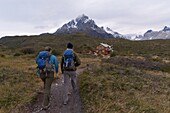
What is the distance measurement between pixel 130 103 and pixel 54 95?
3.63 metres

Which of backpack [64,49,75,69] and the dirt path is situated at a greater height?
backpack [64,49,75,69]

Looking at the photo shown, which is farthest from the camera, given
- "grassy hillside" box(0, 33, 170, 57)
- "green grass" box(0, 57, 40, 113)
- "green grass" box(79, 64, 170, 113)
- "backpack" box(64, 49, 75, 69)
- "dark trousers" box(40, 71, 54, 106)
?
"grassy hillside" box(0, 33, 170, 57)

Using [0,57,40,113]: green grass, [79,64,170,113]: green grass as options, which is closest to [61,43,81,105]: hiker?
[79,64,170,113]: green grass

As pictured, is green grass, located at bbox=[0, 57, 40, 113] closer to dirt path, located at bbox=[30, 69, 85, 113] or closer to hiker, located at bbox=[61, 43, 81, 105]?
dirt path, located at bbox=[30, 69, 85, 113]

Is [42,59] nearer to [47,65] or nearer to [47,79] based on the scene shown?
[47,65]

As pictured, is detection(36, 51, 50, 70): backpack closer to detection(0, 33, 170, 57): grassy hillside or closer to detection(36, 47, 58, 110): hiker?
detection(36, 47, 58, 110): hiker

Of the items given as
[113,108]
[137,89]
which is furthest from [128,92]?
[113,108]

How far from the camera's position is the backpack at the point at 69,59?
9.43 m

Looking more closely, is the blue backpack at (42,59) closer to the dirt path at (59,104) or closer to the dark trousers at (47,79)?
Answer: the dark trousers at (47,79)

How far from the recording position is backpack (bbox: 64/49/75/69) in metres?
9.43

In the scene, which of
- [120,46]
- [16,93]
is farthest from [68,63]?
[120,46]

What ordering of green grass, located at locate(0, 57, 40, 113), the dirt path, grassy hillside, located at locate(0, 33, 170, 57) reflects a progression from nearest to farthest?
1. the dirt path
2. green grass, located at locate(0, 57, 40, 113)
3. grassy hillside, located at locate(0, 33, 170, 57)

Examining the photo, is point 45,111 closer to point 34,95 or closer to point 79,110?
point 79,110

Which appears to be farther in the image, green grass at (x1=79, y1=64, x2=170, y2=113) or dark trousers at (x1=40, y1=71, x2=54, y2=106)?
dark trousers at (x1=40, y1=71, x2=54, y2=106)
